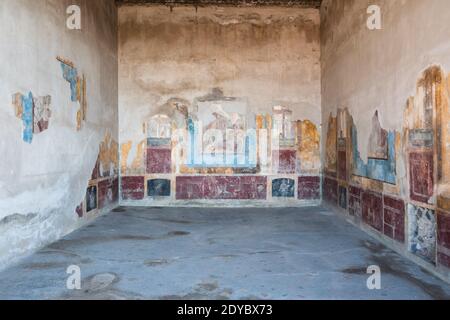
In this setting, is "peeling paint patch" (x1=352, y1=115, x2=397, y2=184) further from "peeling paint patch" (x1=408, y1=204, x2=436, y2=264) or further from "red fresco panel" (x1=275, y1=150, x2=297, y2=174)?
"red fresco panel" (x1=275, y1=150, x2=297, y2=174)

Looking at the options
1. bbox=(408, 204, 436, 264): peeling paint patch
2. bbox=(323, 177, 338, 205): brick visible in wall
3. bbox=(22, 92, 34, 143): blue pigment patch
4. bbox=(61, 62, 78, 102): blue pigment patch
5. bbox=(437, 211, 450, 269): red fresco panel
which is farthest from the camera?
bbox=(323, 177, 338, 205): brick visible in wall

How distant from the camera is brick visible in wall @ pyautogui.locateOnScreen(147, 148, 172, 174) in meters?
8.11

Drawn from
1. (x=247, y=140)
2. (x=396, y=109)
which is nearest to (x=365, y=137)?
(x=396, y=109)

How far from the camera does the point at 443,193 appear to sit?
346cm

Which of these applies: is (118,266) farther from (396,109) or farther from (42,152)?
(396,109)

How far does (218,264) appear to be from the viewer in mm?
3900

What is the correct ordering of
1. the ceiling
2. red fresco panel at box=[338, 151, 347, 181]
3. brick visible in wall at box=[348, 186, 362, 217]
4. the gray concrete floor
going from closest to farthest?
the gray concrete floor < brick visible in wall at box=[348, 186, 362, 217] < red fresco panel at box=[338, 151, 347, 181] < the ceiling

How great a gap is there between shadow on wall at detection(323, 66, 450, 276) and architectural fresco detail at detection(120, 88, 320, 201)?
7.41ft

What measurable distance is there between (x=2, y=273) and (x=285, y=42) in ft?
A: 21.7

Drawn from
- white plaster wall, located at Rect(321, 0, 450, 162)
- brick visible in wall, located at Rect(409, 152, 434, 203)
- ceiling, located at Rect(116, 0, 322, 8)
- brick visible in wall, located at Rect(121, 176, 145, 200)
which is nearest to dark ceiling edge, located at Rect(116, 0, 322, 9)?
ceiling, located at Rect(116, 0, 322, 8)

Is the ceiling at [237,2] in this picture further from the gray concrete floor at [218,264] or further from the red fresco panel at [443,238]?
the red fresco panel at [443,238]

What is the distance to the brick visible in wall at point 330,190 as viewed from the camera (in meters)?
7.03

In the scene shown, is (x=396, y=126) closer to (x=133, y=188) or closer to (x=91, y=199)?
(x=91, y=199)

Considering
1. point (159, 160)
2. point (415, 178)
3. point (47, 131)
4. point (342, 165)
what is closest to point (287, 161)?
point (342, 165)
